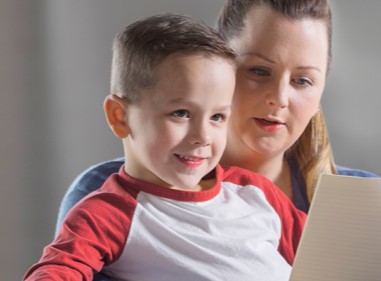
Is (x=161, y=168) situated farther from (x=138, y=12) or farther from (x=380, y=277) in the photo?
(x=138, y=12)

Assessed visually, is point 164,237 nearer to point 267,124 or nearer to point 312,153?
point 267,124

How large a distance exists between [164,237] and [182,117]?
0.72ft

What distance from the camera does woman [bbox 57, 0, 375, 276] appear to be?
1677 millimetres

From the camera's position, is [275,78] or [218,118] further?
[275,78]

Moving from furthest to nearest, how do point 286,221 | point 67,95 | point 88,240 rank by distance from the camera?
1. point 67,95
2. point 286,221
3. point 88,240

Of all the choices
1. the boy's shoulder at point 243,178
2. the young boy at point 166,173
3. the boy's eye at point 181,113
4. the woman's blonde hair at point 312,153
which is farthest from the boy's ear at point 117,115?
the woman's blonde hair at point 312,153

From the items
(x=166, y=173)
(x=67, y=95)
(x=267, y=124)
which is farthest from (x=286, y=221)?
(x=67, y=95)

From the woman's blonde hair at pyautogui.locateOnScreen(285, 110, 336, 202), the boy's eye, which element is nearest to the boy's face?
the boy's eye

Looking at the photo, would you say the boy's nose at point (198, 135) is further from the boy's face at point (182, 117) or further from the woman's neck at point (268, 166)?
the woman's neck at point (268, 166)

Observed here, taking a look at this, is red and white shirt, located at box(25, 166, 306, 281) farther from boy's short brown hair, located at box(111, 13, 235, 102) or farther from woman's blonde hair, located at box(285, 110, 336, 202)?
woman's blonde hair, located at box(285, 110, 336, 202)

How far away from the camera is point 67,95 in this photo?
254 centimetres

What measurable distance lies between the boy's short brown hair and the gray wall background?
1082mm

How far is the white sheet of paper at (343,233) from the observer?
1.18 m

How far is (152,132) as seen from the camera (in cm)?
139
